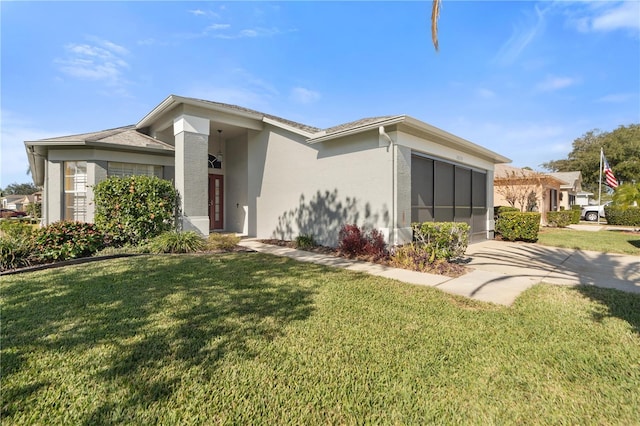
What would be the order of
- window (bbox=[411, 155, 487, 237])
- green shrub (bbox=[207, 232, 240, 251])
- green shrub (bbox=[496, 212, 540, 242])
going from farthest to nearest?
1. green shrub (bbox=[496, 212, 540, 242])
2. window (bbox=[411, 155, 487, 237])
3. green shrub (bbox=[207, 232, 240, 251])

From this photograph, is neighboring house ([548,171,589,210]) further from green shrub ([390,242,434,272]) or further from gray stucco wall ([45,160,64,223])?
gray stucco wall ([45,160,64,223])

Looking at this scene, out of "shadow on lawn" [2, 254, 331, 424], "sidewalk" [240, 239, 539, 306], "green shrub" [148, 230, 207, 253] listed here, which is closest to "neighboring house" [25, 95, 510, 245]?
"green shrub" [148, 230, 207, 253]

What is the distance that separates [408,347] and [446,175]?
815cm

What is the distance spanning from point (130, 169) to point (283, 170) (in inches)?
236

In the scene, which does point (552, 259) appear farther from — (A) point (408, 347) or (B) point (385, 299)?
(A) point (408, 347)

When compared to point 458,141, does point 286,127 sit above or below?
above

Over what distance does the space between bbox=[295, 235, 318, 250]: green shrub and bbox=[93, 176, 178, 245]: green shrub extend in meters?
3.97

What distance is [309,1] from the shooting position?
7973 mm

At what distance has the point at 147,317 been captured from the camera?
3510 mm

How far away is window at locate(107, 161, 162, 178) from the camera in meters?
10.8

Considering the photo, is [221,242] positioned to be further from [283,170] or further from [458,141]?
[458,141]

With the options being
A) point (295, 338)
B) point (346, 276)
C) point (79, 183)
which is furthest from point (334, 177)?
point (79, 183)

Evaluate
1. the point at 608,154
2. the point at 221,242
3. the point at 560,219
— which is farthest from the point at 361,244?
the point at 608,154

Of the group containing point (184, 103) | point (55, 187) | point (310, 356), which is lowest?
point (310, 356)
